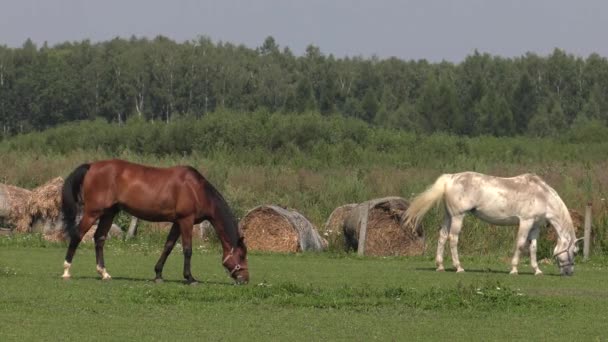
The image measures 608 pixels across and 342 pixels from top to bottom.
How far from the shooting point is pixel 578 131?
7062 cm

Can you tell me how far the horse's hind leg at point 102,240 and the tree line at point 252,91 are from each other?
74.8 m

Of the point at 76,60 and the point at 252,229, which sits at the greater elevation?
the point at 76,60

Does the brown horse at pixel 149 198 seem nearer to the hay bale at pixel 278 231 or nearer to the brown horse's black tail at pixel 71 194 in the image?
the brown horse's black tail at pixel 71 194

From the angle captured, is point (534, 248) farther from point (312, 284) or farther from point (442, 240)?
point (312, 284)

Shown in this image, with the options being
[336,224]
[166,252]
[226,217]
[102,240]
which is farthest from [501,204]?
[336,224]

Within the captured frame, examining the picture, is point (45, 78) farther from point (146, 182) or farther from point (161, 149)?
point (146, 182)

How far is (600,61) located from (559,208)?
342 ft

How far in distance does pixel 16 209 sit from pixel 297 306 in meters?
19.0

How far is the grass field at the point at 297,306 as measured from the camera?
49.5 feet

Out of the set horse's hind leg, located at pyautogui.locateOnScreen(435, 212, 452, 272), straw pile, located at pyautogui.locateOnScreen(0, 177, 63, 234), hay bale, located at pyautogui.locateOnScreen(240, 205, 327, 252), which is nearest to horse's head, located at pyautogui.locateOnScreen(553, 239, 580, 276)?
horse's hind leg, located at pyautogui.locateOnScreen(435, 212, 452, 272)

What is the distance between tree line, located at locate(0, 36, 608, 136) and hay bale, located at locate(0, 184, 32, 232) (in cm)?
6162

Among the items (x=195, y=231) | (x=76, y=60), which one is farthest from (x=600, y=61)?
(x=195, y=231)

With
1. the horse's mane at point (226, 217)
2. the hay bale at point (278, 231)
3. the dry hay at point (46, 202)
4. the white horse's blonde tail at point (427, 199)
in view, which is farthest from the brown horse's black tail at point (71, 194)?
the dry hay at point (46, 202)

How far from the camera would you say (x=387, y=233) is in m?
31.5
